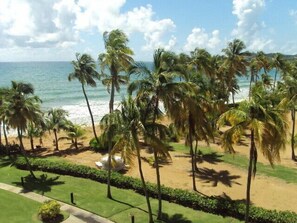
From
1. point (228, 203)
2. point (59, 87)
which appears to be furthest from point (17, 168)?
point (59, 87)

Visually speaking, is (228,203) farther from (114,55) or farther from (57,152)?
(57,152)

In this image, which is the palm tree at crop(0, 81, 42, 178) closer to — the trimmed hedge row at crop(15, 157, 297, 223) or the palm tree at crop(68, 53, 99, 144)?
the trimmed hedge row at crop(15, 157, 297, 223)

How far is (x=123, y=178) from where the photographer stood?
27.4 m

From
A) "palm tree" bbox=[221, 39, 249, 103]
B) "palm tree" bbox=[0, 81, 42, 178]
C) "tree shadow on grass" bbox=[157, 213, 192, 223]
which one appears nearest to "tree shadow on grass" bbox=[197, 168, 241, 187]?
"tree shadow on grass" bbox=[157, 213, 192, 223]

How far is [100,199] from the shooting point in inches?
974

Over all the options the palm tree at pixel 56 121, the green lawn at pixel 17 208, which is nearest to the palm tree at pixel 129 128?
the green lawn at pixel 17 208

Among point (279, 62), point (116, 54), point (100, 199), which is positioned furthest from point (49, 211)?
point (279, 62)

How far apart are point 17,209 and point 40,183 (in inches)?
202

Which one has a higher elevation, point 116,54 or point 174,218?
point 116,54

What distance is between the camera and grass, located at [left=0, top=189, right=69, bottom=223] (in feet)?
70.7

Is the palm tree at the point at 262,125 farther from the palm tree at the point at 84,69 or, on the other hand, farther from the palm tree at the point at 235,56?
the palm tree at the point at 235,56

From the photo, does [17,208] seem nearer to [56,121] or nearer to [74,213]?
[74,213]

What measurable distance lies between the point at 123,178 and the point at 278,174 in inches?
529

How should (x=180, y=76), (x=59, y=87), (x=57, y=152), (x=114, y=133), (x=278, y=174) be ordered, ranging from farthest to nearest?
(x=59, y=87), (x=57, y=152), (x=278, y=174), (x=114, y=133), (x=180, y=76)
